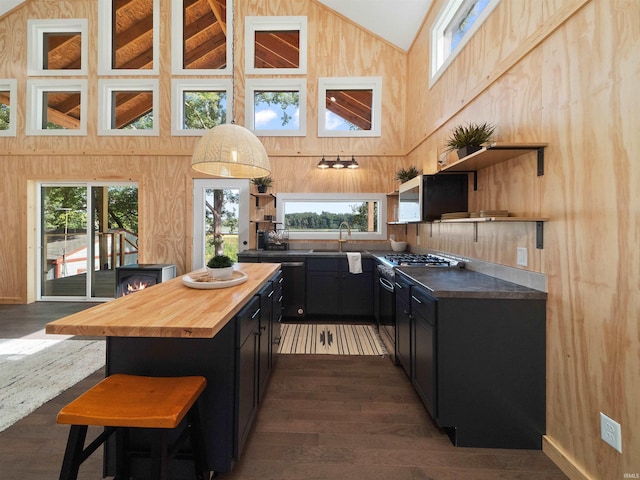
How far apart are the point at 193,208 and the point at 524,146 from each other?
438 cm

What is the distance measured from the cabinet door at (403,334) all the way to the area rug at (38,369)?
2751mm

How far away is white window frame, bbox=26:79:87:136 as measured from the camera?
4504 millimetres

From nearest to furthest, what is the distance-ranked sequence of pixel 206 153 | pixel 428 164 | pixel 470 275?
pixel 206 153, pixel 470 275, pixel 428 164

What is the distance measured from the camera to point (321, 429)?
5.85ft

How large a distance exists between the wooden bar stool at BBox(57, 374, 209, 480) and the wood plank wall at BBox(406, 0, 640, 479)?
1.87 m

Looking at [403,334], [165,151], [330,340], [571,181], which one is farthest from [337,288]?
[165,151]

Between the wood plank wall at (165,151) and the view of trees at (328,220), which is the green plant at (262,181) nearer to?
the wood plank wall at (165,151)

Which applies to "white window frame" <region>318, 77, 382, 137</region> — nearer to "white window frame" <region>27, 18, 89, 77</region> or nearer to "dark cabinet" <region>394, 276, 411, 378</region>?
"dark cabinet" <region>394, 276, 411, 378</region>

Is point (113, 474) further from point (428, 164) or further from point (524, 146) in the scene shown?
point (428, 164)

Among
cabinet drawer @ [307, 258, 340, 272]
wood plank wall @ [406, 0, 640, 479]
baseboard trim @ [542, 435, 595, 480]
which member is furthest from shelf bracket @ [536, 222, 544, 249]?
Answer: cabinet drawer @ [307, 258, 340, 272]

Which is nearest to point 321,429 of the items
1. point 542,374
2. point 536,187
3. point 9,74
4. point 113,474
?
point 113,474

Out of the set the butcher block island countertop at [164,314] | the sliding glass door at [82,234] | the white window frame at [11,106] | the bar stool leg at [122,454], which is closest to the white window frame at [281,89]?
the sliding glass door at [82,234]

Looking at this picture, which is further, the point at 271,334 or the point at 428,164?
the point at 428,164

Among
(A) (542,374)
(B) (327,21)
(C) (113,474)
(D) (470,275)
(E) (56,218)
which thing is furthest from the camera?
(E) (56,218)
